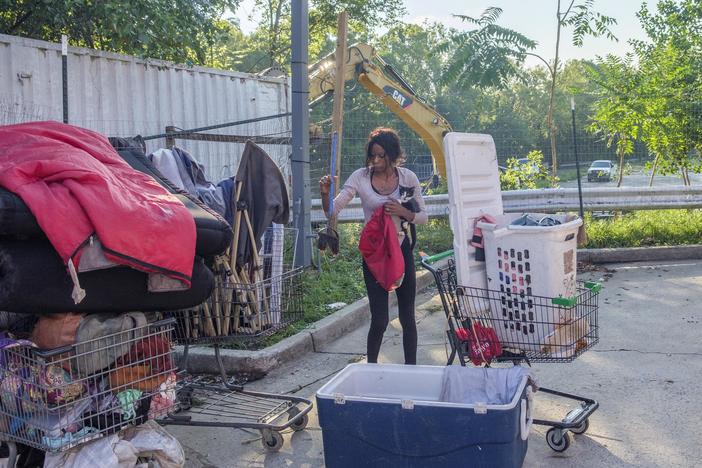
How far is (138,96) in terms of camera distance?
8.41 m

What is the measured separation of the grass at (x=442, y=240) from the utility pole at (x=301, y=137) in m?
0.45

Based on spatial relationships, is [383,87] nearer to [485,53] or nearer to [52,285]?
[485,53]

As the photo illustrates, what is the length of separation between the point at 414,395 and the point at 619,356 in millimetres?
2592

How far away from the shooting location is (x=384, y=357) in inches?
252

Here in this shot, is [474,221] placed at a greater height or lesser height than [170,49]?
lesser

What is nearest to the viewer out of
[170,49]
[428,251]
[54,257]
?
[54,257]

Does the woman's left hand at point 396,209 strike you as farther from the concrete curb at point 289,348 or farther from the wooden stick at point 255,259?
the concrete curb at point 289,348

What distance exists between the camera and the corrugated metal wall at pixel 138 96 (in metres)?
6.95

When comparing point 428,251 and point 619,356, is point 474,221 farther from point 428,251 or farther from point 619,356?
point 428,251

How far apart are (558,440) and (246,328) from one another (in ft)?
6.59

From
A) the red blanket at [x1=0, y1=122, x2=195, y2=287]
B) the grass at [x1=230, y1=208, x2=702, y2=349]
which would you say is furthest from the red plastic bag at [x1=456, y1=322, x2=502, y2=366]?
the grass at [x1=230, y1=208, x2=702, y2=349]

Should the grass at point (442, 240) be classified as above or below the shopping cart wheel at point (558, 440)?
above

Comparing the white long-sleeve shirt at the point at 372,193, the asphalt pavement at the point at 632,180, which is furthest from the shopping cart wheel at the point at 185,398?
the asphalt pavement at the point at 632,180

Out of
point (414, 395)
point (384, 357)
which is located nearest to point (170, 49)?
point (384, 357)
